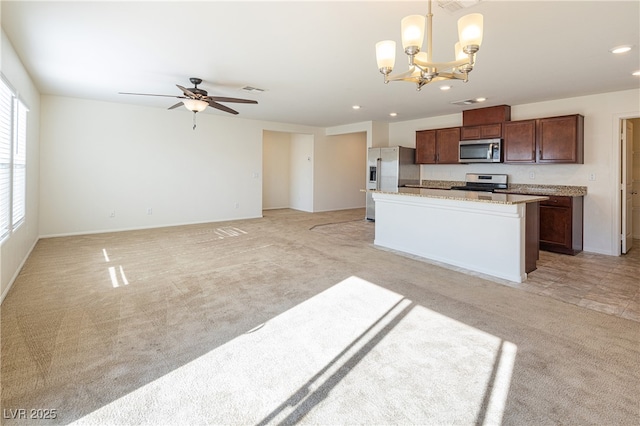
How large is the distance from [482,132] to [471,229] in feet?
9.71

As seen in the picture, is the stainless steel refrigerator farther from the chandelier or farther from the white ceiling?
the chandelier

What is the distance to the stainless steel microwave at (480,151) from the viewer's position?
19.4 ft

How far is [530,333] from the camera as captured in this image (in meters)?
2.47

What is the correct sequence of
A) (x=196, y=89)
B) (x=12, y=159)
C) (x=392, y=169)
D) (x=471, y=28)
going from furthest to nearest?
(x=392, y=169), (x=196, y=89), (x=12, y=159), (x=471, y=28)

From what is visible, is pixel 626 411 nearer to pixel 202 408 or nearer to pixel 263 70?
pixel 202 408

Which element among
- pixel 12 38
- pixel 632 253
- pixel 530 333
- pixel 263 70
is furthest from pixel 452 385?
pixel 632 253

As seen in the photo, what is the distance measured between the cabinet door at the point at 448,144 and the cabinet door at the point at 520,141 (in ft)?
A: 3.09

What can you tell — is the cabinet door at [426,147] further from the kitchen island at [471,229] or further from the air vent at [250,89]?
the air vent at [250,89]

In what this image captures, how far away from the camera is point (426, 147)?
7.18 meters

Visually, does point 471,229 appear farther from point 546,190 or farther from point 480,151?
point 480,151

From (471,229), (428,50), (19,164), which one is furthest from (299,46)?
(19,164)

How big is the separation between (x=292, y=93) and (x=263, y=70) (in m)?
1.19

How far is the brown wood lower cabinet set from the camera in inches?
193

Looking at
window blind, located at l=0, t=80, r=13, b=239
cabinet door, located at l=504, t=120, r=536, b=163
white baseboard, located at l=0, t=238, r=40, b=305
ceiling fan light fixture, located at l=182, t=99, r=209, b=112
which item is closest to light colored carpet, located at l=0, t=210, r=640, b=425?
white baseboard, located at l=0, t=238, r=40, b=305
